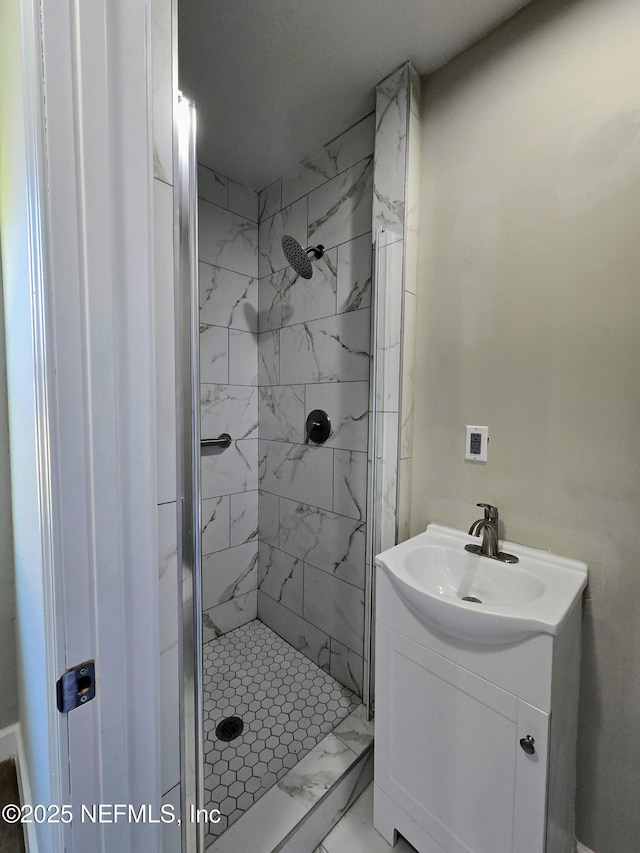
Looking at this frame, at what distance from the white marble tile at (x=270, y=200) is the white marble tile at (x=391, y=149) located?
2.38 ft

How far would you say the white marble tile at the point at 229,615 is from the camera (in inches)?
76.9

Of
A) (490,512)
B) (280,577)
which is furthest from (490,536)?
(280,577)

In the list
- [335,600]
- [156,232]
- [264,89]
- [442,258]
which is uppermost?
[264,89]

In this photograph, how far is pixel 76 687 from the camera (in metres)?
0.48

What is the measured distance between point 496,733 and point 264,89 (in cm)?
216

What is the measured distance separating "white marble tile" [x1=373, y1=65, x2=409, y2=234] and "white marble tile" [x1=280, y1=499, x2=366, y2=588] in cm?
126

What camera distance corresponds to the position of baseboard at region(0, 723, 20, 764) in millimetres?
1244

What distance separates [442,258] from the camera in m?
1.28

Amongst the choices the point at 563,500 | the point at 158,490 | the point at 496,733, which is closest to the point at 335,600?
the point at 496,733

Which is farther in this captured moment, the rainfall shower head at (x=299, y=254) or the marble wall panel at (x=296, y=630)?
the marble wall panel at (x=296, y=630)

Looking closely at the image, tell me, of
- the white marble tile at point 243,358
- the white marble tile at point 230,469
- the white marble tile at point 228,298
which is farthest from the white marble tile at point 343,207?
the white marble tile at point 230,469

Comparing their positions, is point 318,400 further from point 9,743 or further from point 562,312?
point 9,743

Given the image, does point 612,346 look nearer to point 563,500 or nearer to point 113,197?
point 563,500

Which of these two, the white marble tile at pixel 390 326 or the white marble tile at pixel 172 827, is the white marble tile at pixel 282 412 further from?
the white marble tile at pixel 172 827
